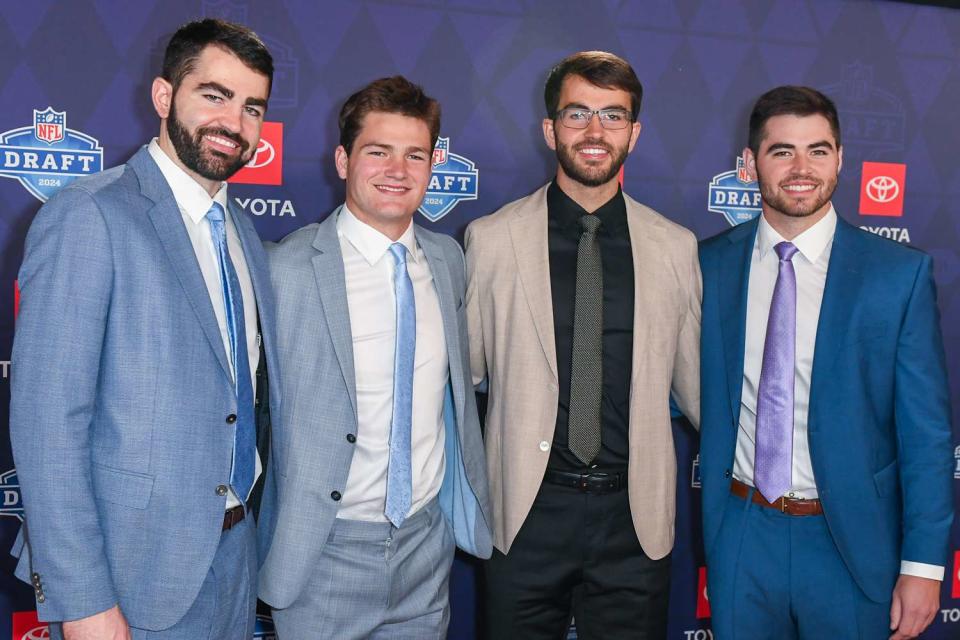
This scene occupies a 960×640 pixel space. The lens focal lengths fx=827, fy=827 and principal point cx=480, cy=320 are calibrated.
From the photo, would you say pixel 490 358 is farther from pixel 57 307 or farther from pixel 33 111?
pixel 33 111

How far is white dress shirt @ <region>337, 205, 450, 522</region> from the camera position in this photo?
7.25ft

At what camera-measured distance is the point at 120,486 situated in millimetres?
1745

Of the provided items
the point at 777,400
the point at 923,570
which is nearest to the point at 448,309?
the point at 777,400

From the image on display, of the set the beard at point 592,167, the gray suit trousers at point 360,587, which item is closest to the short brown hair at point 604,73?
the beard at point 592,167

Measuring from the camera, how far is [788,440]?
91.0 inches

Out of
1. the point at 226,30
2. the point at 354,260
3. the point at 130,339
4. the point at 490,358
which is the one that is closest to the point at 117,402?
the point at 130,339

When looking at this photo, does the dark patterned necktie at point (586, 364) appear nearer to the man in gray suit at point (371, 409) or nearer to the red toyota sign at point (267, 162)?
the man in gray suit at point (371, 409)

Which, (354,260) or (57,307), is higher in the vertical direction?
(354,260)

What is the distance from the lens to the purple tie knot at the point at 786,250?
94.4 inches

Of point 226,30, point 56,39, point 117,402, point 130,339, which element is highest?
point 56,39

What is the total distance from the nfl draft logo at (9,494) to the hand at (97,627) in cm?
154

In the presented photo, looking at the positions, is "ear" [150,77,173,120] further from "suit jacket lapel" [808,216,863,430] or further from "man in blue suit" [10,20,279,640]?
"suit jacket lapel" [808,216,863,430]

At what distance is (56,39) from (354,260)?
1523 mm

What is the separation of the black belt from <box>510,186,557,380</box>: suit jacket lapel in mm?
296
